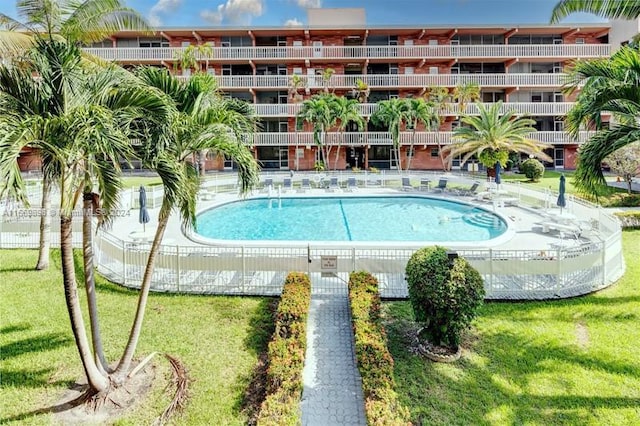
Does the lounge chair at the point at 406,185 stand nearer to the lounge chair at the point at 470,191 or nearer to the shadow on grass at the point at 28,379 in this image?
the lounge chair at the point at 470,191

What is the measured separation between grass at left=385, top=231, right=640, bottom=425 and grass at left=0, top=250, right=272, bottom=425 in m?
2.60

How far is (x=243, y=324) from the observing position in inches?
333

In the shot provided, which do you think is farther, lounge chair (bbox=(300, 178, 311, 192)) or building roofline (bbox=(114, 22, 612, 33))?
building roofline (bbox=(114, 22, 612, 33))

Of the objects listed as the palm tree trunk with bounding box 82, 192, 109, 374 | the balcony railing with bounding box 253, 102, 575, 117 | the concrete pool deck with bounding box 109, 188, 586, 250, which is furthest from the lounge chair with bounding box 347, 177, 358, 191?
the palm tree trunk with bounding box 82, 192, 109, 374

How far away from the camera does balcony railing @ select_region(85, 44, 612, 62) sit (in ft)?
118

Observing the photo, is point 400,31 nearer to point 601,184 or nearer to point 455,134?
point 455,134

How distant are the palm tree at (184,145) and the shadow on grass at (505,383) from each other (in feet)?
13.3

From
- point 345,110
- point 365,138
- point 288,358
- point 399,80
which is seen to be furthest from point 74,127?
point 399,80

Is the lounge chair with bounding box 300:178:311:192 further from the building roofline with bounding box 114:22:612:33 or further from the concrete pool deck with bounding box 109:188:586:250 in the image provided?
the building roofline with bounding box 114:22:612:33

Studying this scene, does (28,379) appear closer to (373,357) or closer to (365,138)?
(373,357)

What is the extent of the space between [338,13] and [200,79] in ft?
117

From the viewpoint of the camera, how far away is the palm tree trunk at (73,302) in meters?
5.61

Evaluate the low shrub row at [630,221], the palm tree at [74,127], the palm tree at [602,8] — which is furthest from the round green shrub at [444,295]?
the low shrub row at [630,221]

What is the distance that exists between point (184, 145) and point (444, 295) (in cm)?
471
